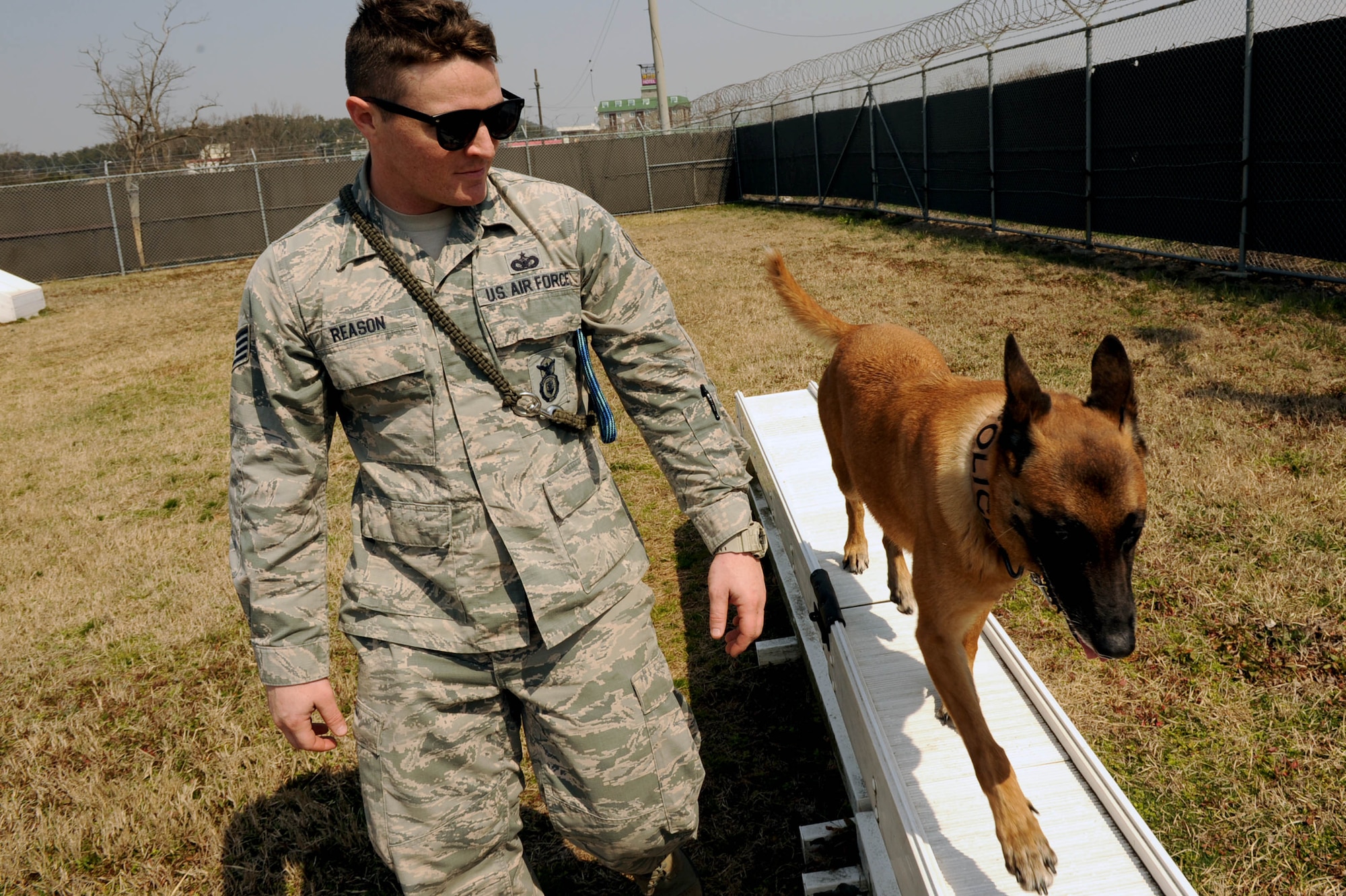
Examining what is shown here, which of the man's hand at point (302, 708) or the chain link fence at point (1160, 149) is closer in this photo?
the man's hand at point (302, 708)

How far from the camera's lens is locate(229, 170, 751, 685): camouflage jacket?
2.18 meters

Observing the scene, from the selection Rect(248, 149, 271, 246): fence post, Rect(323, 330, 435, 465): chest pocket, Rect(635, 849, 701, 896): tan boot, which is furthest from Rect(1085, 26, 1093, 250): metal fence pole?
Rect(248, 149, 271, 246): fence post

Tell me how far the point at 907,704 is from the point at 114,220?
2711 cm

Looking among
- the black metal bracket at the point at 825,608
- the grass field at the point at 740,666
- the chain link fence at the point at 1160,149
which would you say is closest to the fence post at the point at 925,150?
the chain link fence at the point at 1160,149

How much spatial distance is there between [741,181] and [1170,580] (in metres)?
28.6

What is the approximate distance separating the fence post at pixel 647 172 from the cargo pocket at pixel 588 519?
94.9ft

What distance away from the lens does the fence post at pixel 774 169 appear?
88.7 feet

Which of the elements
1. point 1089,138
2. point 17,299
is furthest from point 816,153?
point 17,299

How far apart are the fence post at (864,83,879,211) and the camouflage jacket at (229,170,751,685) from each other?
1987 cm

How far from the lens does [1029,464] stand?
87.4 inches

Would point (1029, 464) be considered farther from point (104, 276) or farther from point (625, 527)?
point (104, 276)

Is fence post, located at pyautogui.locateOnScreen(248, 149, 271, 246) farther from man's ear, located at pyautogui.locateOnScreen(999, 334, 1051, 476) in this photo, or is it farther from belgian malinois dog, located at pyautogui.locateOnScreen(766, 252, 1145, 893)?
man's ear, located at pyautogui.locateOnScreen(999, 334, 1051, 476)

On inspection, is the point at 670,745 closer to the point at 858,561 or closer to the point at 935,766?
the point at 935,766

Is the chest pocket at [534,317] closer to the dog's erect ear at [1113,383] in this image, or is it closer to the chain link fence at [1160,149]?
the dog's erect ear at [1113,383]
